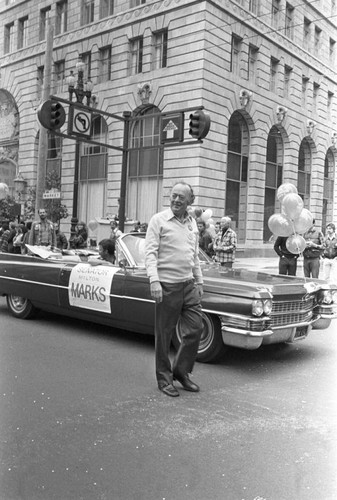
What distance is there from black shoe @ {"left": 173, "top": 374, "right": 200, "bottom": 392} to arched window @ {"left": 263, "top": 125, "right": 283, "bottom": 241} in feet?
75.5

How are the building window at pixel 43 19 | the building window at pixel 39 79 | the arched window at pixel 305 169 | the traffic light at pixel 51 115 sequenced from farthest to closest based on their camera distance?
the arched window at pixel 305 169, the building window at pixel 39 79, the building window at pixel 43 19, the traffic light at pixel 51 115

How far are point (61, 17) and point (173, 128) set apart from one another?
60.8ft

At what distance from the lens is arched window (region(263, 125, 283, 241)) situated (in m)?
27.5

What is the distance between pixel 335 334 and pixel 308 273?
4.61m

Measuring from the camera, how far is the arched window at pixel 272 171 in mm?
27469

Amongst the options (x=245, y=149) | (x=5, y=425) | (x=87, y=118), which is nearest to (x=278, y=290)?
(x=5, y=425)

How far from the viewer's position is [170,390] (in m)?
4.47

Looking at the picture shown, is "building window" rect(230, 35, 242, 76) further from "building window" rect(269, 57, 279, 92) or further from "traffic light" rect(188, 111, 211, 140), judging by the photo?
"traffic light" rect(188, 111, 211, 140)

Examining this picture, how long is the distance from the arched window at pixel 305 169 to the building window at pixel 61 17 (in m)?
15.4

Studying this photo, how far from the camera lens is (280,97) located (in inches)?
1104

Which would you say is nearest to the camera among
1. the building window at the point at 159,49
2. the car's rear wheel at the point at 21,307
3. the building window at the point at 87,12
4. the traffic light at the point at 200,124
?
the car's rear wheel at the point at 21,307

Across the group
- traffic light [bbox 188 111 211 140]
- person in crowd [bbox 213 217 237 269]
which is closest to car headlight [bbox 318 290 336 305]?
person in crowd [bbox 213 217 237 269]

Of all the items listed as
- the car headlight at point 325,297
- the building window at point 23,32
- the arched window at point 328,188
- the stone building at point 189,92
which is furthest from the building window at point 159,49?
the car headlight at point 325,297

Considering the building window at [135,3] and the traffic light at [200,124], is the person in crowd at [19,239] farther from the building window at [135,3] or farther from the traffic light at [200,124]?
the building window at [135,3]
